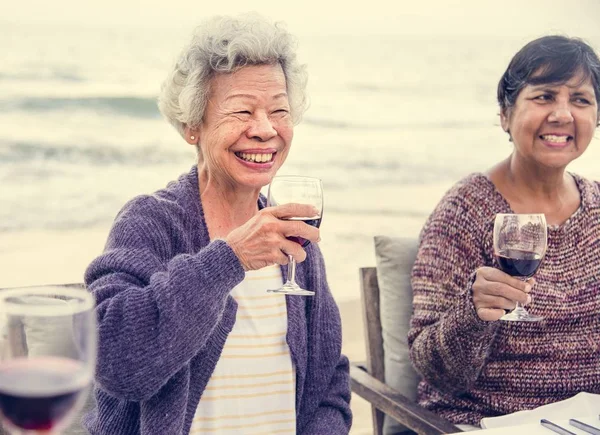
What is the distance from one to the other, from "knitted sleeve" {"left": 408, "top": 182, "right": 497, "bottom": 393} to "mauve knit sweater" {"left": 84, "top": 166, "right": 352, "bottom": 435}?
28 centimetres

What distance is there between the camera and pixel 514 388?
7.39 feet

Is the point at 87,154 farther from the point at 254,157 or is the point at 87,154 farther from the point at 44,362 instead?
the point at 44,362

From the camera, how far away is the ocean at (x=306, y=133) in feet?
32.1

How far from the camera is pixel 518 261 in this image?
6.17 ft

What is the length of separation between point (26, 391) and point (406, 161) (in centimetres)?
1116

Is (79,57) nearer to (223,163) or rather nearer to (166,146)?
(166,146)

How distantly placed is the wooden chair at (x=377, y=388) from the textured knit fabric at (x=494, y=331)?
0.39 ft

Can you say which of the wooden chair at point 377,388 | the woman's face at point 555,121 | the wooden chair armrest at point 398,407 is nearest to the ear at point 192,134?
the wooden chair at point 377,388

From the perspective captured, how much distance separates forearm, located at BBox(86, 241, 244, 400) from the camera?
1.48 m

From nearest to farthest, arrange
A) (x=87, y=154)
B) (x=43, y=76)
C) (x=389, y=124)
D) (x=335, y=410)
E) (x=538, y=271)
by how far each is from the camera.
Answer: (x=335, y=410)
(x=538, y=271)
(x=87, y=154)
(x=43, y=76)
(x=389, y=124)

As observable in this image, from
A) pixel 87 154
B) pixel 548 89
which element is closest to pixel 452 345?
pixel 548 89

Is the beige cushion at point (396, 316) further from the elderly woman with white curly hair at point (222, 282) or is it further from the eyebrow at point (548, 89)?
the eyebrow at point (548, 89)

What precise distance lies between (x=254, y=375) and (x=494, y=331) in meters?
0.69

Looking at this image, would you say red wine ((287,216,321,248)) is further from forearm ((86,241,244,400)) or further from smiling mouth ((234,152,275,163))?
smiling mouth ((234,152,275,163))
